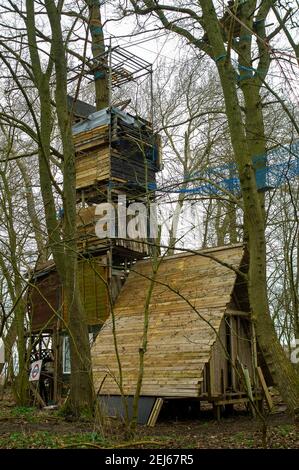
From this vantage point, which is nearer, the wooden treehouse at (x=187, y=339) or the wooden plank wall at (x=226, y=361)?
the wooden treehouse at (x=187, y=339)

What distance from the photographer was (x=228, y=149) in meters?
19.2

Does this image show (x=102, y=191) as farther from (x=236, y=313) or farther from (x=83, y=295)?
(x=236, y=313)

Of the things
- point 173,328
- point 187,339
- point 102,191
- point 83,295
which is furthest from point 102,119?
point 187,339

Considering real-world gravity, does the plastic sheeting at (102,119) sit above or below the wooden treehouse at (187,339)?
above

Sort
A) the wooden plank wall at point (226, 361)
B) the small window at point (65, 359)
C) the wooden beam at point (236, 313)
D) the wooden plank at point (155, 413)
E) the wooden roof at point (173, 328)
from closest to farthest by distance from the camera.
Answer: the wooden plank at point (155, 413)
the wooden roof at point (173, 328)
the wooden plank wall at point (226, 361)
the wooden beam at point (236, 313)
the small window at point (65, 359)

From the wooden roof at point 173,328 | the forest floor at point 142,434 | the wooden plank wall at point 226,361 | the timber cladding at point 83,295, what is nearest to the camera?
the forest floor at point 142,434

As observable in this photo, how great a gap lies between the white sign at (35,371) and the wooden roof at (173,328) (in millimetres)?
3618

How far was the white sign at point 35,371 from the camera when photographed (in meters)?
16.9

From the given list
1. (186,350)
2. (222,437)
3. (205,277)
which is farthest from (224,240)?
(222,437)

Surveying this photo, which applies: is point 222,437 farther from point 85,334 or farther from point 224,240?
point 224,240

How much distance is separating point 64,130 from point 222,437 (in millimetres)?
6971

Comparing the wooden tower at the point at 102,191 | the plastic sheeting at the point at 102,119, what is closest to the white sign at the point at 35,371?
the wooden tower at the point at 102,191

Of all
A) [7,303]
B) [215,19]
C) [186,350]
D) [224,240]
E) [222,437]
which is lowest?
[222,437]

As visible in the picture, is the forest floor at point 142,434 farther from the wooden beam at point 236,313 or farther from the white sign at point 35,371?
the white sign at point 35,371
